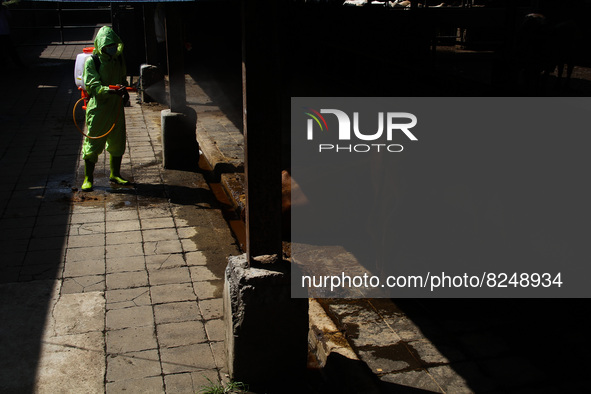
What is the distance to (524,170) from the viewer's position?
5.54 meters

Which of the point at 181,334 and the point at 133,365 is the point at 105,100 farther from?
the point at 133,365

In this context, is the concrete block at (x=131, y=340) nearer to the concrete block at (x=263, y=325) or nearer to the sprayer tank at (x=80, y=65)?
the concrete block at (x=263, y=325)

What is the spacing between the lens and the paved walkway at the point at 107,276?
171 inches

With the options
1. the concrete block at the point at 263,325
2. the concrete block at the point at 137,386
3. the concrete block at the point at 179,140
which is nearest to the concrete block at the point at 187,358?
the concrete block at the point at 137,386

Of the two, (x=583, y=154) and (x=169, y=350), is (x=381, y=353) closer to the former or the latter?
(x=169, y=350)

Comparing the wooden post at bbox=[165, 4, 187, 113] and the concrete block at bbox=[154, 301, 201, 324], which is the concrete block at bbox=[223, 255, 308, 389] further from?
the wooden post at bbox=[165, 4, 187, 113]

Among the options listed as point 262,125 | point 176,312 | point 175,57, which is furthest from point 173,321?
point 175,57

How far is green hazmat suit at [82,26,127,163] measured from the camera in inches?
305

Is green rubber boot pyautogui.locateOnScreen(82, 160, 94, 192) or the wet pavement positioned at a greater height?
green rubber boot pyautogui.locateOnScreen(82, 160, 94, 192)

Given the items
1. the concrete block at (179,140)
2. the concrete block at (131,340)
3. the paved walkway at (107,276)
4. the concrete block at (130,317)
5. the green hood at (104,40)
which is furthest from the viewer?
the concrete block at (179,140)

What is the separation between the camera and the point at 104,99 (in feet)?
26.0

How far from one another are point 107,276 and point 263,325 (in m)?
2.31

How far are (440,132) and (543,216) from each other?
1346 millimetres

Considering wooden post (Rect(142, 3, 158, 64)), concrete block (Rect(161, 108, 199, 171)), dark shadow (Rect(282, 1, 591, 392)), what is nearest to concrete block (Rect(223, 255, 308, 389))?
dark shadow (Rect(282, 1, 591, 392))
